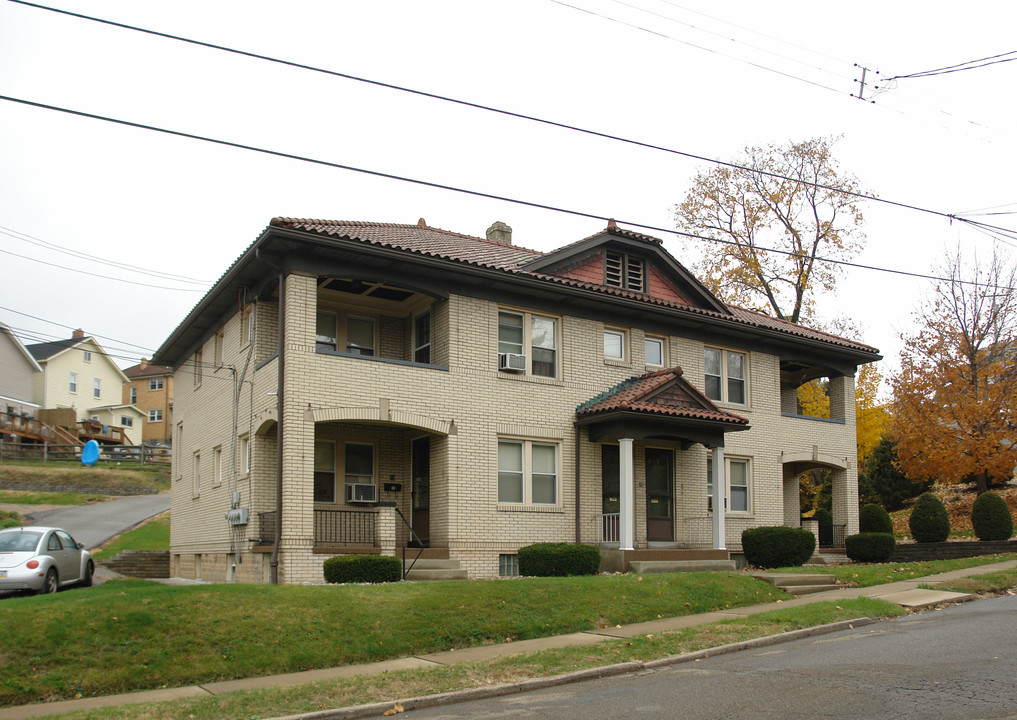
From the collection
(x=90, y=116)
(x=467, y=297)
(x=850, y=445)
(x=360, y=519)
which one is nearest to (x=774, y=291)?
(x=850, y=445)

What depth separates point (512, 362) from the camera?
20.4m

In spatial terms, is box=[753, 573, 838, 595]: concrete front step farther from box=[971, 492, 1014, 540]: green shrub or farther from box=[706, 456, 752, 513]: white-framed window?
box=[971, 492, 1014, 540]: green shrub

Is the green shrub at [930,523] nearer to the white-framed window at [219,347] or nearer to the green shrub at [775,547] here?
the green shrub at [775,547]

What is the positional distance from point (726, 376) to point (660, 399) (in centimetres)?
426

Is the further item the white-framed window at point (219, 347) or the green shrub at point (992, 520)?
the green shrub at point (992, 520)

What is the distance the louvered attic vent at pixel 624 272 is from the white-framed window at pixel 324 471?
Result: 25.7ft

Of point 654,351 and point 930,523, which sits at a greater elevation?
point 654,351

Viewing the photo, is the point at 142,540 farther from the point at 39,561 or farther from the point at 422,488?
the point at 422,488

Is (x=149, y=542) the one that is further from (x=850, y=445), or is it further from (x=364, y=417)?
(x=850, y=445)

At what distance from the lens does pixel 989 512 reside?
25.8m

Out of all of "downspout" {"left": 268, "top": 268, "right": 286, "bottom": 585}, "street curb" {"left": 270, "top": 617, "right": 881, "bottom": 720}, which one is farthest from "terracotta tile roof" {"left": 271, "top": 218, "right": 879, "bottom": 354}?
"street curb" {"left": 270, "top": 617, "right": 881, "bottom": 720}

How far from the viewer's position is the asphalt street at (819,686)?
832cm

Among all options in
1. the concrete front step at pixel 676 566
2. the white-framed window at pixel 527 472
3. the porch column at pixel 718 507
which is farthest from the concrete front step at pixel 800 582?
the white-framed window at pixel 527 472

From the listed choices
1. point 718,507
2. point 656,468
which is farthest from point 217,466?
point 718,507
